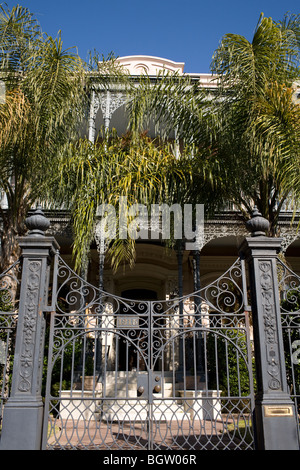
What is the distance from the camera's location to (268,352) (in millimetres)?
3914

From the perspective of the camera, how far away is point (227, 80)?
244 inches

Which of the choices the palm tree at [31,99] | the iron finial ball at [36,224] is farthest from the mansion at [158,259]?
the iron finial ball at [36,224]

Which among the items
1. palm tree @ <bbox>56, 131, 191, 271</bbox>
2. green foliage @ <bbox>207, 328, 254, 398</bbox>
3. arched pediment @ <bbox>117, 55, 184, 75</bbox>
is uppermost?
arched pediment @ <bbox>117, 55, 184, 75</bbox>

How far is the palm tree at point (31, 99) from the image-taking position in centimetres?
595

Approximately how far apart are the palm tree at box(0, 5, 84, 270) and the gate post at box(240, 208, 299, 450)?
3.47m

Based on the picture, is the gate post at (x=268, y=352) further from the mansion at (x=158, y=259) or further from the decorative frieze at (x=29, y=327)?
the mansion at (x=158, y=259)

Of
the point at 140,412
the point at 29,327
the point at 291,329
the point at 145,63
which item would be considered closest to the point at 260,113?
the point at 291,329

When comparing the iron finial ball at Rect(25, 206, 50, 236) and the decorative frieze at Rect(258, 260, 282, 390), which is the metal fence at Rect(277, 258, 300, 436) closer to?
the decorative frieze at Rect(258, 260, 282, 390)

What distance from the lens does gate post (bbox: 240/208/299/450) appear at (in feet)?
12.0

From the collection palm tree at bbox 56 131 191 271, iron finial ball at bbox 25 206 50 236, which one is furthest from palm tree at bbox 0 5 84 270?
iron finial ball at bbox 25 206 50 236

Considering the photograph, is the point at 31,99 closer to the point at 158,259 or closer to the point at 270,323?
the point at 270,323

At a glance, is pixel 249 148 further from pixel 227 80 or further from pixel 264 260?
pixel 264 260

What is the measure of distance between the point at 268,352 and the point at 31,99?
4864mm
